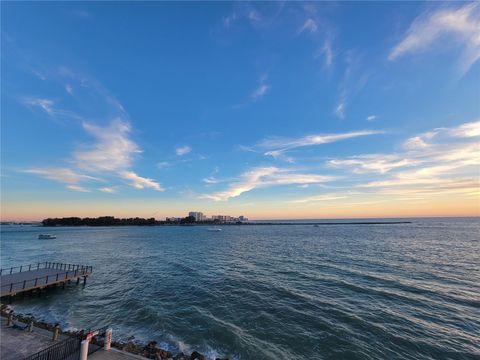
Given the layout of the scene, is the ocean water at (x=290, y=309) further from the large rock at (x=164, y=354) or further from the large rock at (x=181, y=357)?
the large rock at (x=164, y=354)

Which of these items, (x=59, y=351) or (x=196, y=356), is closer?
(x=59, y=351)

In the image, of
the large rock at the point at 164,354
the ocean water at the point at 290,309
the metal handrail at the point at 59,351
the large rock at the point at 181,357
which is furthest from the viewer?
the ocean water at the point at 290,309

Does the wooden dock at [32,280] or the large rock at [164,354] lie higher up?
the wooden dock at [32,280]

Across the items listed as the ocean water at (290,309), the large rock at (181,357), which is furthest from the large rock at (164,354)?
the ocean water at (290,309)

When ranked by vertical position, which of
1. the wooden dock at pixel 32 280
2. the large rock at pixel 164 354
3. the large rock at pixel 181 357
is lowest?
the large rock at pixel 181 357

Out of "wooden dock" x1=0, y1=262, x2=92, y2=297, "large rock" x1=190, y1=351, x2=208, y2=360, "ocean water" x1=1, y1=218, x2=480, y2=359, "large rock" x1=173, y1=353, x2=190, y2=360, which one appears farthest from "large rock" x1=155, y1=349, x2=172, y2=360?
"wooden dock" x1=0, y1=262, x2=92, y2=297

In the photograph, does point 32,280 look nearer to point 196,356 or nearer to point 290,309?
→ point 196,356

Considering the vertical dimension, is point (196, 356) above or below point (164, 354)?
below

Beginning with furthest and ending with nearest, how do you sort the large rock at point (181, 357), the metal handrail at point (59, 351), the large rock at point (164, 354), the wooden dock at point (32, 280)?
the wooden dock at point (32, 280) < the large rock at point (181, 357) < the large rock at point (164, 354) < the metal handrail at point (59, 351)

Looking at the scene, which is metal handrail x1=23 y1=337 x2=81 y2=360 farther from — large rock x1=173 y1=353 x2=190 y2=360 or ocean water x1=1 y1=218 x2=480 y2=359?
ocean water x1=1 y1=218 x2=480 y2=359

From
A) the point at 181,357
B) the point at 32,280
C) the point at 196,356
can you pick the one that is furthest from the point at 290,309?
the point at 32,280

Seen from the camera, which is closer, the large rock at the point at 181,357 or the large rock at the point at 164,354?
the large rock at the point at 164,354

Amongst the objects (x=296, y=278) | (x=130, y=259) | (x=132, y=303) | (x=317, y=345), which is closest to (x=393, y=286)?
(x=296, y=278)

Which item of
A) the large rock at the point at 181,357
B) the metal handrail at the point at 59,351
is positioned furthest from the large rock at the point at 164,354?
the metal handrail at the point at 59,351
